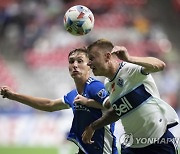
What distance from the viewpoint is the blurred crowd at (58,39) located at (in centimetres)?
1598

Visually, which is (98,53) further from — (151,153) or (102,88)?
(151,153)

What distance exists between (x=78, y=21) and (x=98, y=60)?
1108 millimetres

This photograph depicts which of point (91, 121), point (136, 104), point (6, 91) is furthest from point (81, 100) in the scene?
point (6, 91)

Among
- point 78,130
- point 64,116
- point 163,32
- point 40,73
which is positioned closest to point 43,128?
point 64,116

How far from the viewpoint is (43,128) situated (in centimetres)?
1299

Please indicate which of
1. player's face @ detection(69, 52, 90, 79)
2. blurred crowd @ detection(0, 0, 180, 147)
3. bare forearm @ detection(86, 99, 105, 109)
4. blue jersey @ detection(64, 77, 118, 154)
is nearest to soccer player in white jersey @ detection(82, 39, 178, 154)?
bare forearm @ detection(86, 99, 105, 109)

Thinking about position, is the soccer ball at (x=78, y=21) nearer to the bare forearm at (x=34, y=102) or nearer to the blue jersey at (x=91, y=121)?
the blue jersey at (x=91, y=121)

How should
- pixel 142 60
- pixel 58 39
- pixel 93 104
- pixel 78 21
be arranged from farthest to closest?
pixel 58 39 < pixel 78 21 < pixel 93 104 < pixel 142 60

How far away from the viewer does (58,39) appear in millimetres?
16719

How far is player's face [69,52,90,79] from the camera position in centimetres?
629

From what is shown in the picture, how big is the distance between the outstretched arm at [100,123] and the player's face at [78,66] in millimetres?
750

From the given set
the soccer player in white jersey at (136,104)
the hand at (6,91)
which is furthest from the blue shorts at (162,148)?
the hand at (6,91)

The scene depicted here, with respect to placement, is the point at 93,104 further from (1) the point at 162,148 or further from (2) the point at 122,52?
(2) the point at 122,52

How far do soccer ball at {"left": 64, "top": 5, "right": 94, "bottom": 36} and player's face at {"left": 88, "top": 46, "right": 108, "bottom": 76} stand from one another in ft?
3.23
